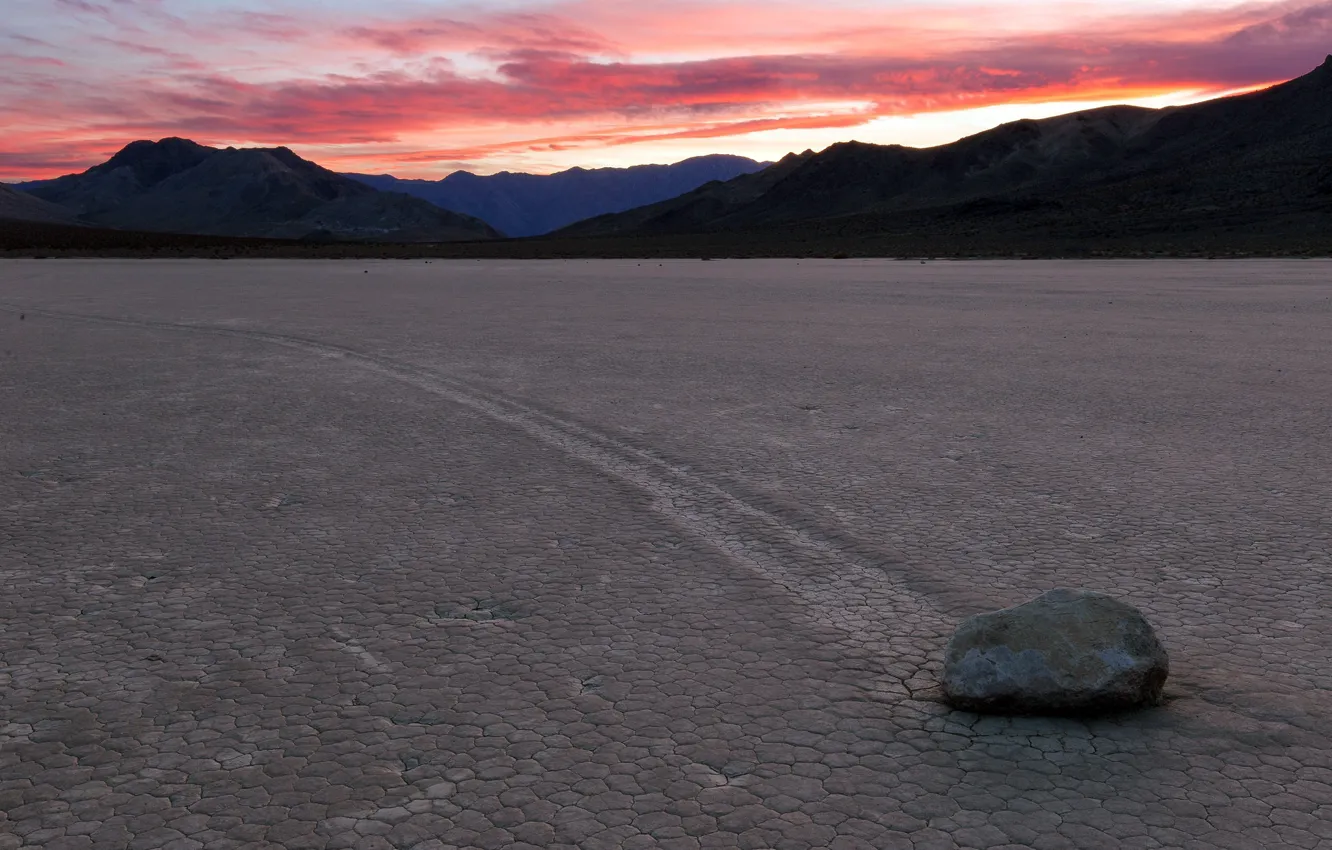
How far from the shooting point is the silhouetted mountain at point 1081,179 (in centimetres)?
8962

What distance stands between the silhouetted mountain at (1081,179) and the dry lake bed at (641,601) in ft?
241

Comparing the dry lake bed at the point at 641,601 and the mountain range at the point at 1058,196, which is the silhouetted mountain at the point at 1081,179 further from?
the dry lake bed at the point at 641,601

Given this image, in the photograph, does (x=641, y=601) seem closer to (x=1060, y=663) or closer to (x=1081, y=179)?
(x=1060, y=663)

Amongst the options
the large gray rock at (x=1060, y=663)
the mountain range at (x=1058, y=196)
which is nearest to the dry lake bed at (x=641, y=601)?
the large gray rock at (x=1060, y=663)

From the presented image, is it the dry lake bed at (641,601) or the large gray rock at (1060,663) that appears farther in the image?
the large gray rock at (1060,663)

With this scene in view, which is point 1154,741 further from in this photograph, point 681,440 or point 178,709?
point 681,440

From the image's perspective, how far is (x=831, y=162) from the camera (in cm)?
18800

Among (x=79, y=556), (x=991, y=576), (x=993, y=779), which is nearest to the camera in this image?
(x=993, y=779)

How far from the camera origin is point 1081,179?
137750mm

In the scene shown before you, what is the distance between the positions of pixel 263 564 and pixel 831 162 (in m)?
189

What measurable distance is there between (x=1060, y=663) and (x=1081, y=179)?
14387 centimetres

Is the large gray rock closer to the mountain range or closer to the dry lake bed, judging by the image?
the dry lake bed

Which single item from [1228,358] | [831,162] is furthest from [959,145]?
[1228,358]

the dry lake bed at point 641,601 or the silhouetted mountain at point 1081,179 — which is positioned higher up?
the silhouetted mountain at point 1081,179
